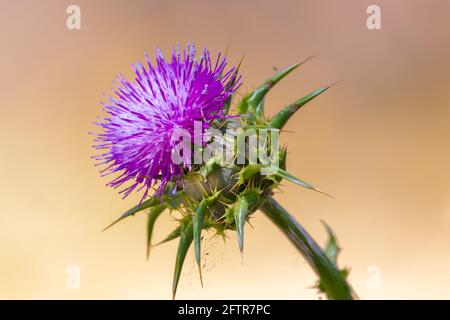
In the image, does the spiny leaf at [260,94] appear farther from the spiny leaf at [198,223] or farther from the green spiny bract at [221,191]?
the spiny leaf at [198,223]

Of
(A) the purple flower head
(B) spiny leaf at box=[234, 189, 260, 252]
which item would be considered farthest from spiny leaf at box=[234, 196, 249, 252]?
(A) the purple flower head

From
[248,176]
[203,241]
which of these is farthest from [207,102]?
[203,241]

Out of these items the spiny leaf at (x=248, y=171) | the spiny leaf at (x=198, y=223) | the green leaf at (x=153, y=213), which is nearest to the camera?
the spiny leaf at (x=198, y=223)

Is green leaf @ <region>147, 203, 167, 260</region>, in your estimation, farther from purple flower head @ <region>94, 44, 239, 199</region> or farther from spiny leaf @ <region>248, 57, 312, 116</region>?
spiny leaf @ <region>248, 57, 312, 116</region>

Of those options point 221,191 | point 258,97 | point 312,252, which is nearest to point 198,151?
point 221,191

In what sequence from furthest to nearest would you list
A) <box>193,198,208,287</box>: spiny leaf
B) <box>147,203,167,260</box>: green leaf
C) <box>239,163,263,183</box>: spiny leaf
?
<box>147,203,167,260</box>: green leaf → <box>239,163,263,183</box>: spiny leaf → <box>193,198,208,287</box>: spiny leaf

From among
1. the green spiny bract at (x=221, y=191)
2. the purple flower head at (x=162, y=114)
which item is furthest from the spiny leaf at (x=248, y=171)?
the purple flower head at (x=162, y=114)

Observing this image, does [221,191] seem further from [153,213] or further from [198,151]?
[153,213]
